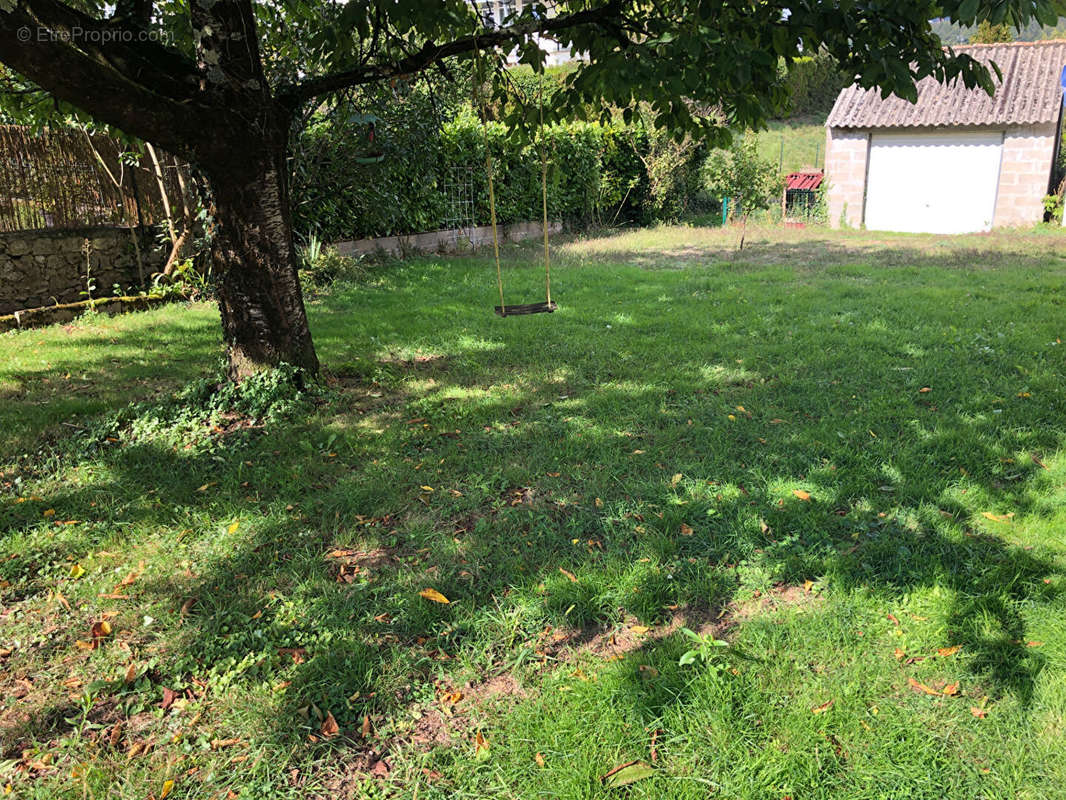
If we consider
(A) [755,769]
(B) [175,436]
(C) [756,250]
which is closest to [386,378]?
(B) [175,436]

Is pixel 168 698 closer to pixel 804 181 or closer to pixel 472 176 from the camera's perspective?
pixel 472 176

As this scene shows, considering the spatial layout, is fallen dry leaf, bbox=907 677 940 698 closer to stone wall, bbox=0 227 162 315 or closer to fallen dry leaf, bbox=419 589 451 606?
fallen dry leaf, bbox=419 589 451 606

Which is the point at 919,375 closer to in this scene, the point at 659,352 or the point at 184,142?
the point at 659,352

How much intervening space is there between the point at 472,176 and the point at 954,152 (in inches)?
472

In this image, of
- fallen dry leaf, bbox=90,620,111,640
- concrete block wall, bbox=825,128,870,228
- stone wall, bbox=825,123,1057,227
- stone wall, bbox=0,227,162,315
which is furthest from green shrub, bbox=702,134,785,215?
fallen dry leaf, bbox=90,620,111,640

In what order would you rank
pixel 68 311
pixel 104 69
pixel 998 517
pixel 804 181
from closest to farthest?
pixel 998 517
pixel 104 69
pixel 68 311
pixel 804 181

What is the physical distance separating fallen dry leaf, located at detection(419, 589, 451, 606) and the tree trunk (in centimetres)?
267

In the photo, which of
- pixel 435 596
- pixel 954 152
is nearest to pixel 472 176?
pixel 954 152

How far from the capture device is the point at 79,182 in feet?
27.0

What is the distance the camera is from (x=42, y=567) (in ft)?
10.2

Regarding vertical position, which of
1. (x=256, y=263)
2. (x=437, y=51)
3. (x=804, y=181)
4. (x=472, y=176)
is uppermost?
(x=437, y=51)

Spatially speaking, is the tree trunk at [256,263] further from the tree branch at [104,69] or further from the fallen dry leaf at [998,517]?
the fallen dry leaf at [998,517]

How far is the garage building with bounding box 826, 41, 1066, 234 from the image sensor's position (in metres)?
15.8

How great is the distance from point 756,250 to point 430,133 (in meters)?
6.47
